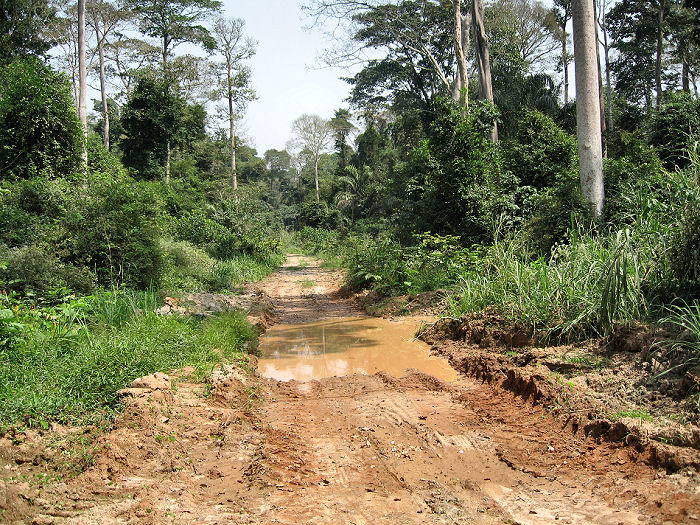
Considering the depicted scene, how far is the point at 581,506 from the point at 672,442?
2.84 feet

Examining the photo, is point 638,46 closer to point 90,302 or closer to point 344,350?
point 344,350

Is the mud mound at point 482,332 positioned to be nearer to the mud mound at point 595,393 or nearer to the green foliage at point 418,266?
the mud mound at point 595,393

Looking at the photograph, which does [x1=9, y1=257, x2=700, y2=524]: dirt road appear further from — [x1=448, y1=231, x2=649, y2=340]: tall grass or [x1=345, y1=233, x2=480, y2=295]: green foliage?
[x1=345, y1=233, x2=480, y2=295]: green foliage

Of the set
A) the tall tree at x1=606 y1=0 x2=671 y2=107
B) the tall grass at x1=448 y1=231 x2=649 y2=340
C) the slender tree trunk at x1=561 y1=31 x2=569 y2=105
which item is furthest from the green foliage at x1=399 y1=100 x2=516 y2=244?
the slender tree trunk at x1=561 y1=31 x2=569 y2=105

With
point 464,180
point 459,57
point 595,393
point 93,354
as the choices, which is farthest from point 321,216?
point 595,393

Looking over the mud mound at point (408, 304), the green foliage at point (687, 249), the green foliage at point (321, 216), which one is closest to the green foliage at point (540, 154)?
the mud mound at point (408, 304)

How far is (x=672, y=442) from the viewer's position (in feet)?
10.2

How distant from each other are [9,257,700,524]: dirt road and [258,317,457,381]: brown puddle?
1206 mm

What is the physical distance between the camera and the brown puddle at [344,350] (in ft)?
20.9

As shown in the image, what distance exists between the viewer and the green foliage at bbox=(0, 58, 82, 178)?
1222 centimetres

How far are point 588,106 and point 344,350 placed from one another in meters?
7.23

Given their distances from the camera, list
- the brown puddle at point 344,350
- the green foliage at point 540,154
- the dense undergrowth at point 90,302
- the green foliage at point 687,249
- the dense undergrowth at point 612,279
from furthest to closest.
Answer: the green foliage at point 540,154 → the brown puddle at point 344,350 → the dense undergrowth at point 612,279 → the green foliage at point 687,249 → the dense undergrowth at point 90,302

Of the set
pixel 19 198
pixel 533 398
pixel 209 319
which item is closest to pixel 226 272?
pixel 19 198

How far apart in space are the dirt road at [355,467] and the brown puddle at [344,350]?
1.21 m
